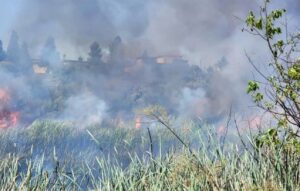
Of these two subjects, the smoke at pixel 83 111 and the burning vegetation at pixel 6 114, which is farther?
the smoke at pixel 83 111

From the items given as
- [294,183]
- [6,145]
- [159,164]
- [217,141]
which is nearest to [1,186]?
[159,164]

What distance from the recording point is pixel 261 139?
20.7ft

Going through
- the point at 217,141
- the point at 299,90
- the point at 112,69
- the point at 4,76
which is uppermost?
the point at 112,69

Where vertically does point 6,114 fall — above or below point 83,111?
below

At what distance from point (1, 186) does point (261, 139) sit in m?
3.97

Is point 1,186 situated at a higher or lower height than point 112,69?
lower

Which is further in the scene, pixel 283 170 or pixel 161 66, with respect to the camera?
pixel 161 66

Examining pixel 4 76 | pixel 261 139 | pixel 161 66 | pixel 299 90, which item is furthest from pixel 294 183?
pixel 161 66

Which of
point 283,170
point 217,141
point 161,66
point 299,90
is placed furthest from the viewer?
point 161,66

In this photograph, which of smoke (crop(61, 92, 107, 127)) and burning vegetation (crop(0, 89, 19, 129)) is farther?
smoke (crop(61, 92, 107, 127))

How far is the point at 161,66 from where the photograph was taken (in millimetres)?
85938

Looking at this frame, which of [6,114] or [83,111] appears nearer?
[6,114]

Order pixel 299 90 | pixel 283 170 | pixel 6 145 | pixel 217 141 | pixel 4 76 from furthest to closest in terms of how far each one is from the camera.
Answer: pixel 4 76, pixel 6 145, pixel 299 90, pixel 217 141, pixel 283 170

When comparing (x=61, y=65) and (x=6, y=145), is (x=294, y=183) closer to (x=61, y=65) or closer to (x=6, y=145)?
(x=6, y=145)
